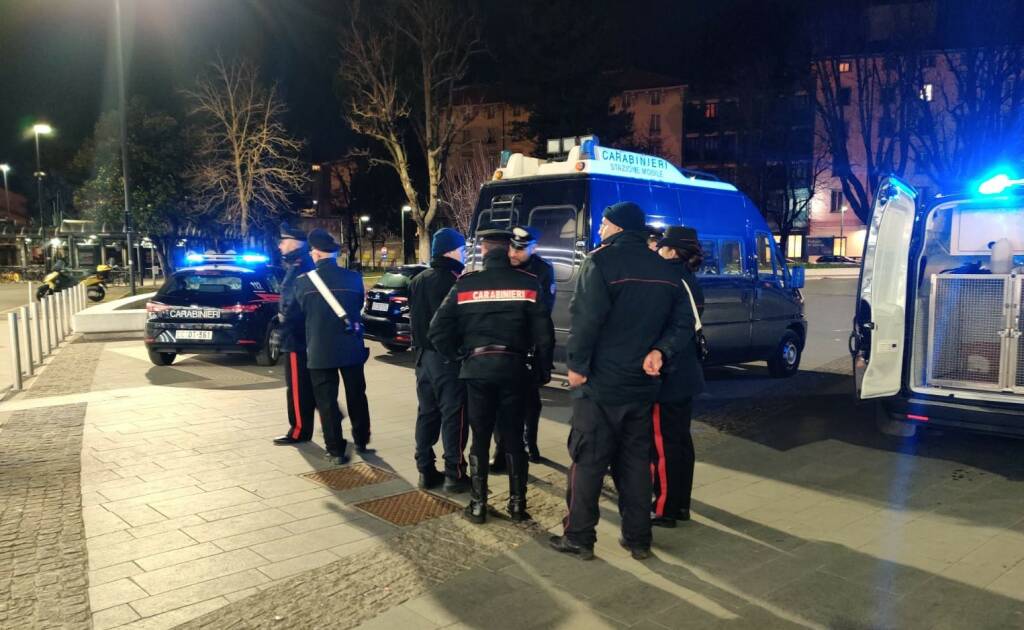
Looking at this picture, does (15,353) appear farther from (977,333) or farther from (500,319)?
Answer: (977,333)

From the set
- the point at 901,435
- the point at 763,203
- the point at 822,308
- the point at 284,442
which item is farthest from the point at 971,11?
the point at 763,203

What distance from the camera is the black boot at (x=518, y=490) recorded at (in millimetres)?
4642

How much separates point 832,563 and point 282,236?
5.11 meters

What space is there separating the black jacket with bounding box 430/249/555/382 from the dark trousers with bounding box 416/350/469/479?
589mm

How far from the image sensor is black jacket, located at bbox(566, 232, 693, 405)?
12.8ft

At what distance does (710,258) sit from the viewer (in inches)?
352

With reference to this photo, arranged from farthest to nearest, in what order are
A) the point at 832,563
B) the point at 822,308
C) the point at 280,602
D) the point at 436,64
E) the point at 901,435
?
the point at 436,64
the point at 822,308
the point at 901,435
the point at 832,563
the point at 280,602

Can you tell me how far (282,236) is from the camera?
6.66 metres

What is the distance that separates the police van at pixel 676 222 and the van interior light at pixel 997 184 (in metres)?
3.34

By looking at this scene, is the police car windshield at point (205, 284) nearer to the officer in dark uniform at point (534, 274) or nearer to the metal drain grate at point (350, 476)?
the metal drain grate at point (350, 476)

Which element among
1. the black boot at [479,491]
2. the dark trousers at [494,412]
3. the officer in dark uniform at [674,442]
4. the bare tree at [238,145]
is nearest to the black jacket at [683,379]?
the officer in dark uniform at [674,442]

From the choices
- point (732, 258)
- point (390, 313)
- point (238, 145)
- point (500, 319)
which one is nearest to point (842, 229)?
point (238, 145)

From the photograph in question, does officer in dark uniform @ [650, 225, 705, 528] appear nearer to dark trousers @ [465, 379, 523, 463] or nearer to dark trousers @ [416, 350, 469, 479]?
dark trousers @ [465, 379, 523, 463]

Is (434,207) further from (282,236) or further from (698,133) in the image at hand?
(698,133)
